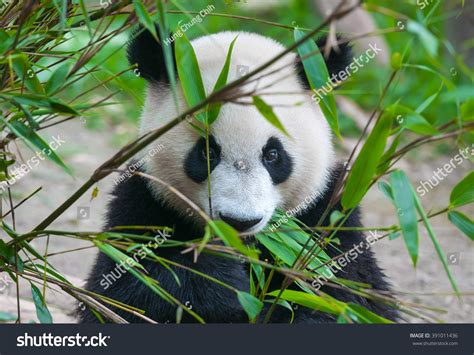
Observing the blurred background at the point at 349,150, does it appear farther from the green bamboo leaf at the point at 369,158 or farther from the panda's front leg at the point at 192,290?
the green bamboo leaf at the point at 369,158

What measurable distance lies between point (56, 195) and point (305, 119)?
269 cm

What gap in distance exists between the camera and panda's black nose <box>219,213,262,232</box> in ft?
6.97

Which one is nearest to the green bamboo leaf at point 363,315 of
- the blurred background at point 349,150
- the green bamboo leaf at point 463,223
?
the green bamboo leaf at point 463,223

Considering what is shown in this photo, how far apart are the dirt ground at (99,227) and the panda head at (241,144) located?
0.43 meters

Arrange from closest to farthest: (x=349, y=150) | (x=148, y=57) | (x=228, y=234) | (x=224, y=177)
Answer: (x=228, y=234), (x=224, y=177), (x=148, y=57), (x=349, y=150)

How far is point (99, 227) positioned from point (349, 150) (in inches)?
94.1

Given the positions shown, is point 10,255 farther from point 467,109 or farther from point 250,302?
point 467,109

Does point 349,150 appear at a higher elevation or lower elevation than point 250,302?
higher

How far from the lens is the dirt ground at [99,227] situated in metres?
3.61

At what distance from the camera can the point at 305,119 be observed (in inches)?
103

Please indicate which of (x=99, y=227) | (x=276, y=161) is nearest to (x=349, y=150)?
(x=99, y=227)

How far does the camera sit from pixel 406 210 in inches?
66.8

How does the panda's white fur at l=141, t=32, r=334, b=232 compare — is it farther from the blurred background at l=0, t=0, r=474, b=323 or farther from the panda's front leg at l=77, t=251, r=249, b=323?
the blurred background at l=0, t=0, r=474, b=323

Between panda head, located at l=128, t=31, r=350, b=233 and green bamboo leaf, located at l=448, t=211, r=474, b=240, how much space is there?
1.85 feet
